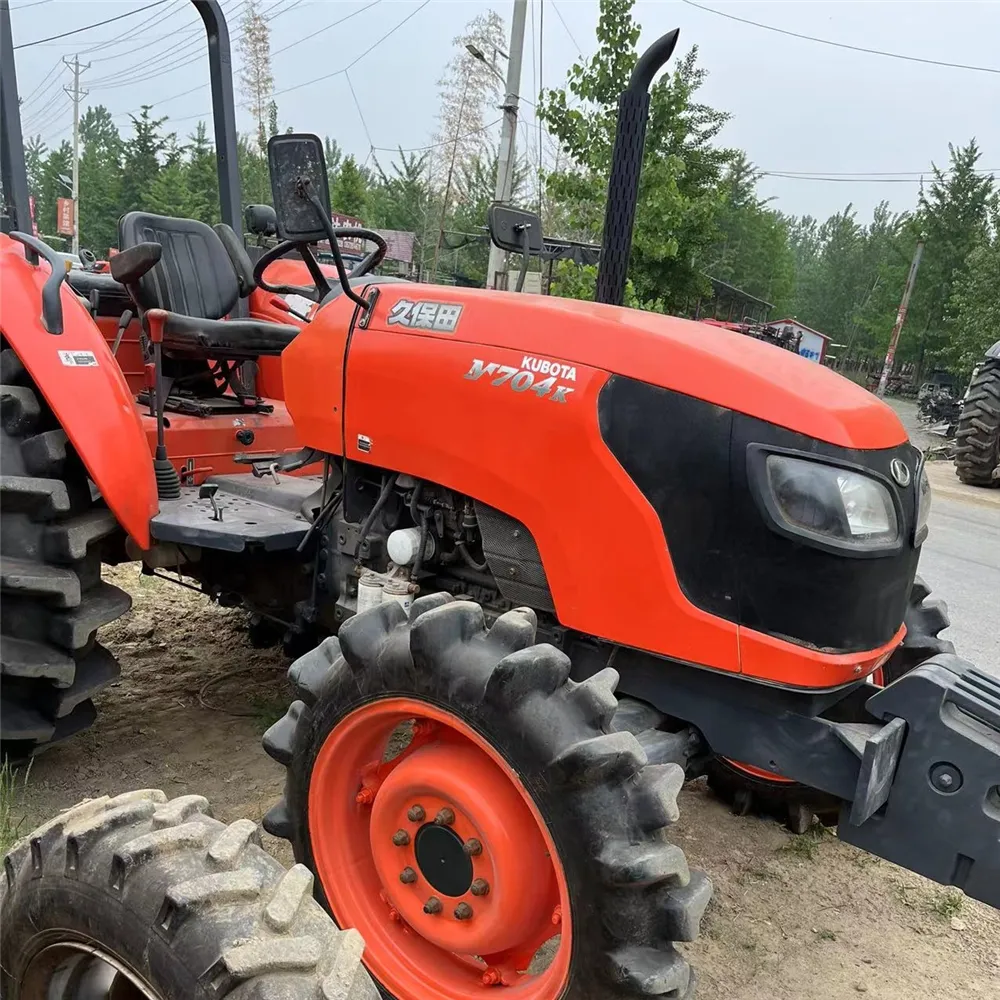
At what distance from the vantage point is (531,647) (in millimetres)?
1750

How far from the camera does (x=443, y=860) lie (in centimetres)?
195

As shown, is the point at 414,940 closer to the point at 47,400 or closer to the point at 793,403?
the point at 793,403

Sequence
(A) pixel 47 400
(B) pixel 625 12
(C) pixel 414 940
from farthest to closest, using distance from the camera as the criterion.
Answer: (B) pixel 625 12 → (A) pixel 47 400 → (C) pixel 414 940

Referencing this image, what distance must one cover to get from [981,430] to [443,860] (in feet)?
31.0

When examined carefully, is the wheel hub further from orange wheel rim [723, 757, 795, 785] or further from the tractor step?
orange wheel rim [723, 757, 795, 785]

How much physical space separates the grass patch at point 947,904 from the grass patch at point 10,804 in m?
2.52

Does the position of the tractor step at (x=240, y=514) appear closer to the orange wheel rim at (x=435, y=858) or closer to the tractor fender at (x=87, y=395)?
the tractor fender at (x=87, y=395)

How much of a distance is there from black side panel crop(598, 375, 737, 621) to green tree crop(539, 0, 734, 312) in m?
5.97

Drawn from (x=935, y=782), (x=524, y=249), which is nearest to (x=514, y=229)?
(x=524, y=249)

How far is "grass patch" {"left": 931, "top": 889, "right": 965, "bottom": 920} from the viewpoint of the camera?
2658mm

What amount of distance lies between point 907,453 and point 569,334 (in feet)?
2.51

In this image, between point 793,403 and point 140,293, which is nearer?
point 793,403

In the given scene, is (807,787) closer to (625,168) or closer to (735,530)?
(735,530)

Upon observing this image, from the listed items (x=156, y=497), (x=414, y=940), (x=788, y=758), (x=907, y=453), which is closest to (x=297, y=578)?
(x=156, y=497)
